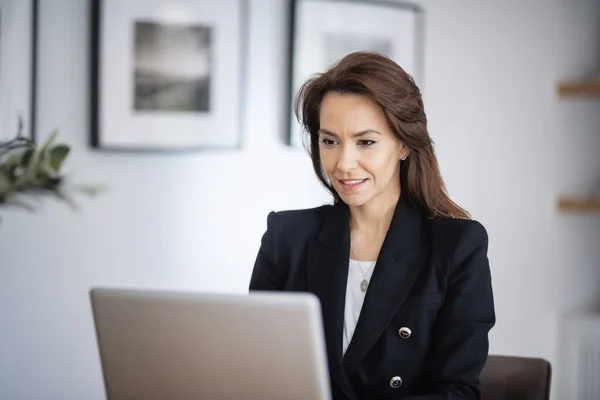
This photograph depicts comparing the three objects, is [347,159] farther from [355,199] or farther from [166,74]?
[166,74]

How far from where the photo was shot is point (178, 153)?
2957mm

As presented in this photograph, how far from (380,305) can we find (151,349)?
64 centimetres

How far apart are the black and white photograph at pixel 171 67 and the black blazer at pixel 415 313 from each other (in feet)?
3.68

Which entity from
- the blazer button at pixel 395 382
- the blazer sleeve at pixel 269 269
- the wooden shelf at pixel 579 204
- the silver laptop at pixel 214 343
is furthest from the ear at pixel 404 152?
the wooden shelf at pixel 579 204

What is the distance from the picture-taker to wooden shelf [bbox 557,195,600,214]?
3.53 metres

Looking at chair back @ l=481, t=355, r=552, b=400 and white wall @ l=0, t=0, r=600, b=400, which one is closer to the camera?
chair back @ l=481, t=355, r=552, b=400

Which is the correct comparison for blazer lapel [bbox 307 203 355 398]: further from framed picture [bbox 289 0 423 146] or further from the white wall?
framed picture [bbox 289 0 423 146]

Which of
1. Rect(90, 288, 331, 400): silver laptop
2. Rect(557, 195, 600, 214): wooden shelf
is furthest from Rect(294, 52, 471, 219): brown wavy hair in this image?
Rect(557, 195, 600, 214): wooden shelf

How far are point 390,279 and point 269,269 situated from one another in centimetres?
30

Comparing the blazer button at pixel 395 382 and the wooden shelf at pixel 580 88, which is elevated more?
the wooden shelf at pixel 580 88

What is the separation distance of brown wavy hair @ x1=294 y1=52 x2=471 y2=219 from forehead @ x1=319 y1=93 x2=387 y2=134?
0.6 inches

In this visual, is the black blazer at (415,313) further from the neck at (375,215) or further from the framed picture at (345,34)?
the framed picture at (345,34)

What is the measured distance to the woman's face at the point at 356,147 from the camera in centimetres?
191

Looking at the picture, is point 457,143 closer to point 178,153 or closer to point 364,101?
point 178,153
